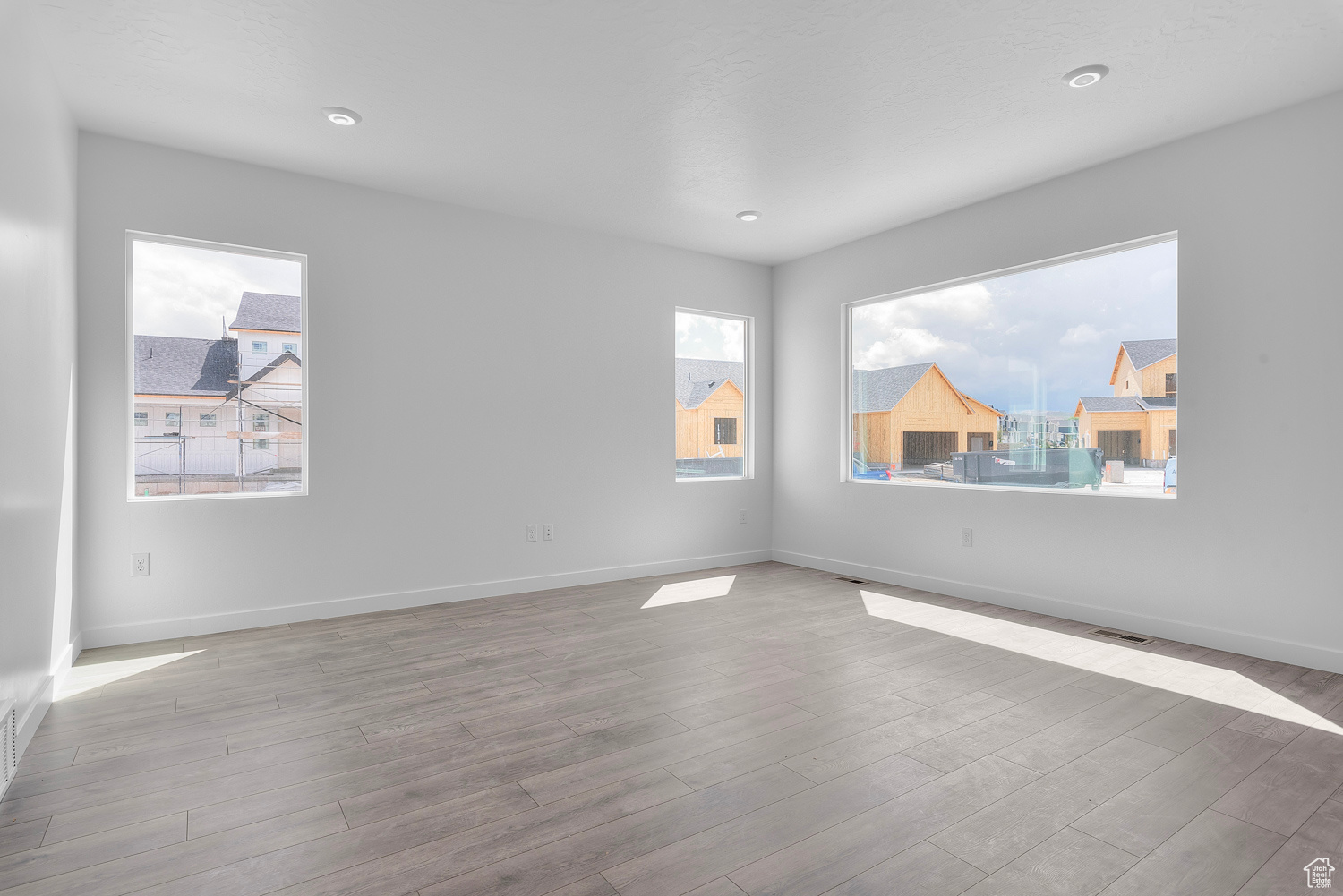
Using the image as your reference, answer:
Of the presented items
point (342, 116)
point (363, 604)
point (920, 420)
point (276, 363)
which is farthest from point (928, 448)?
point (276, 363)

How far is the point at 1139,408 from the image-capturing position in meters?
4.06

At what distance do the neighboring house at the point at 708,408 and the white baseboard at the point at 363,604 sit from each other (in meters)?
0.99

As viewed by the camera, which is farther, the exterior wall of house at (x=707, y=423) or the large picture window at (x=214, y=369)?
the exterior wall of house at (x=707, y=423)

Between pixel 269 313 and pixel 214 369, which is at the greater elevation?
pixel 269 313

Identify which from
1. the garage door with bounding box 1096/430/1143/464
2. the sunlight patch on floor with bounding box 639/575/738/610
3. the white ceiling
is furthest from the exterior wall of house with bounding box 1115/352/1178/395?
the sunlight patch on floor with bounding box 639/575/738/610

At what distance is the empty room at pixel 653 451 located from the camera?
2.11 metres

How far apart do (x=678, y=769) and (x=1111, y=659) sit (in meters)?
2.51

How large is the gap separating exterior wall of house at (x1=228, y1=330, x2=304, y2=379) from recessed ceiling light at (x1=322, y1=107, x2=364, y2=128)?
4.63ft

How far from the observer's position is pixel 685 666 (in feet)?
11.3

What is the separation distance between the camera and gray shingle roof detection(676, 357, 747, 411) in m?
6.05

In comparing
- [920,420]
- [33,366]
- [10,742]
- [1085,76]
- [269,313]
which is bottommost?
[10,742]

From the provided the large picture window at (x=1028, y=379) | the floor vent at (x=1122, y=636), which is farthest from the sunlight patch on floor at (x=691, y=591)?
the floor vent at (x=1122, y=636)

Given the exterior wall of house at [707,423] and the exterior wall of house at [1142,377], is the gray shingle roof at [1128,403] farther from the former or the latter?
the exterior wall of house at [707,423]
